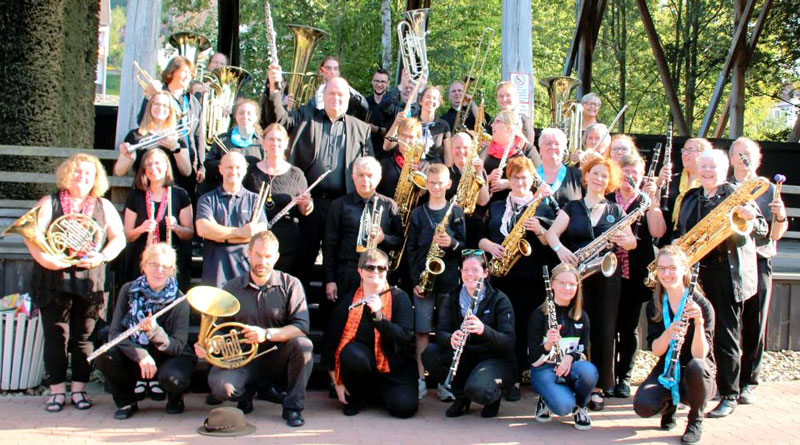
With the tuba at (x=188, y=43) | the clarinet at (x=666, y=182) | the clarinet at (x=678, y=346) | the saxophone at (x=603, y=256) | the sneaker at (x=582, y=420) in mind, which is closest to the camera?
the clarinet at (x=678, y=346)

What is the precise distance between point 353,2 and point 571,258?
56.5 ft

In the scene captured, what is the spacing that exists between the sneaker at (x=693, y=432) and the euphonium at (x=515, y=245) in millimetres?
1599

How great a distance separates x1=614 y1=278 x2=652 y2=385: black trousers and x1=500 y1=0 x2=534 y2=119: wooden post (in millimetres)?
2396

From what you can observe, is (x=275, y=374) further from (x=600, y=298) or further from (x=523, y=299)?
(x=600, y=298)

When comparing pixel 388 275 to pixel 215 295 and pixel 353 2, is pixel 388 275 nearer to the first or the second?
pixel 215 295

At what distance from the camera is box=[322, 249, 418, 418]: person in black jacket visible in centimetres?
551

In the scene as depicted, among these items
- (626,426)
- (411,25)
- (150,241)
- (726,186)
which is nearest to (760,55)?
(411,25)

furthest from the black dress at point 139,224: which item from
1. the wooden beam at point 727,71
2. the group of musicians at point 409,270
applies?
the wooden beam at point 727,71

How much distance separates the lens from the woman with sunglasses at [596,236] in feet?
19.1

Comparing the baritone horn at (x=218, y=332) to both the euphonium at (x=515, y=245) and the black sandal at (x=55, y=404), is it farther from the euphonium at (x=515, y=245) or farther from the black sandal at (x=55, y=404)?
the euphonium at (x=515, y=245)

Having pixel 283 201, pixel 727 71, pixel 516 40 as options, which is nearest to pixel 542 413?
pixel 283 201

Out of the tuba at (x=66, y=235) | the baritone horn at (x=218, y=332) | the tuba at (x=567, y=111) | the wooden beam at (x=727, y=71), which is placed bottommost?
the baritone horn at (x=218, y=332)

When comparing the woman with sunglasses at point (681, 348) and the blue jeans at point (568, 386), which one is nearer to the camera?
the woman with sunglasses at point (681, 348)

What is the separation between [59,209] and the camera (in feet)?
17.9
